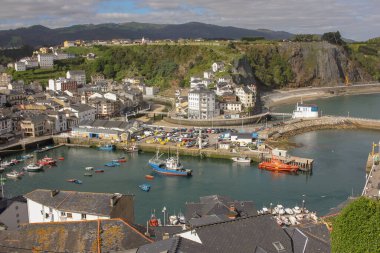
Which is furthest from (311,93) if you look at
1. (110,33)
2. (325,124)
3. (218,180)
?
(110,33)

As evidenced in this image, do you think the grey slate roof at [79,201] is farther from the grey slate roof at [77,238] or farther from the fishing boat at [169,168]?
the fishing boat at [169,168]

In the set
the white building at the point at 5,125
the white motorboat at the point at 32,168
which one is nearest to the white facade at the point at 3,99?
the white building at the point at 5,125

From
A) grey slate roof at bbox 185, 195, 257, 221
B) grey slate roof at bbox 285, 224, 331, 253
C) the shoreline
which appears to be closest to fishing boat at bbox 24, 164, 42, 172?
grey slate roof at bbox 185, 195, 257, 221

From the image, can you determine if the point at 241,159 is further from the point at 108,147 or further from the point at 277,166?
the point at 108,147

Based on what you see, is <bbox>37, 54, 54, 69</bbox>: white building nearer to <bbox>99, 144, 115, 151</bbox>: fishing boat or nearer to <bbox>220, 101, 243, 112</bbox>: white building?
<bbox>220, 101, 243, 112</bbox>: white building

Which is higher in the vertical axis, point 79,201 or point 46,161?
point 79,201

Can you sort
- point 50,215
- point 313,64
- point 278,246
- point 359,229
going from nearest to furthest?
point 359,229, point 278,246, point 50,215, point 313,64
